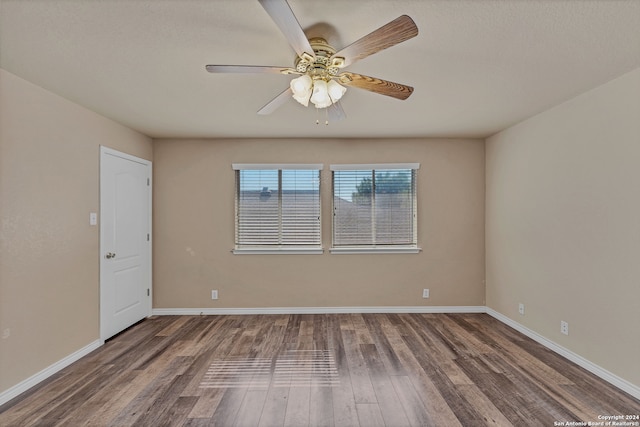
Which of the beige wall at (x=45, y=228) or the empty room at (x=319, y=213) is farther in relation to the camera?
the beige wall at (x=45, y=228)

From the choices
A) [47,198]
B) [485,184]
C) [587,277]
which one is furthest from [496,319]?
[47,198]

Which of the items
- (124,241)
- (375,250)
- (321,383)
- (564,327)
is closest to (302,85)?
(321,383)

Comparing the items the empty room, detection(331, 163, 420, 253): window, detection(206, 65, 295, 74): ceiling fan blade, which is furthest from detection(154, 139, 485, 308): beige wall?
detection(206, 65, 295, 74): ceiling fan blade

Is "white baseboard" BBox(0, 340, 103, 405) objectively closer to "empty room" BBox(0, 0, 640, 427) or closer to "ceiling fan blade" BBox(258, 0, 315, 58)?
"empty room" BBox(0, 0, 640, 427)

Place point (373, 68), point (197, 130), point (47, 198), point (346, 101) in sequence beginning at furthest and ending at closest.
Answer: point (197, 130) → point (346, 101) → point (47, 198) → point (373, 68)

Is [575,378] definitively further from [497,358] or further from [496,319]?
[496,319]

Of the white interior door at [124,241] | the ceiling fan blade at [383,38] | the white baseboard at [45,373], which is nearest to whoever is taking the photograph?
the ceiling fan blade at [383,38]

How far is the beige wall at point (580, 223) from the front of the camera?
2270mm

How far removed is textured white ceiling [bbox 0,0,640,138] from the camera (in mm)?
1565

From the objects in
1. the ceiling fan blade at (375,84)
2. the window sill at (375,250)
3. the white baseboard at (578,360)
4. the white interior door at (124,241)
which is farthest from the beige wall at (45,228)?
the white baseboard at (578,360)

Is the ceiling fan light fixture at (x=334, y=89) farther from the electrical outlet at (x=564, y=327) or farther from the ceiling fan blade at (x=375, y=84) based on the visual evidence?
the electrical outlet at (x=564, y=327)

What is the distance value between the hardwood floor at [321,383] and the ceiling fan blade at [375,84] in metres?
2.17

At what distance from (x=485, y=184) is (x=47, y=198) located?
4945 millimetres

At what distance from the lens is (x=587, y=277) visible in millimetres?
2598
